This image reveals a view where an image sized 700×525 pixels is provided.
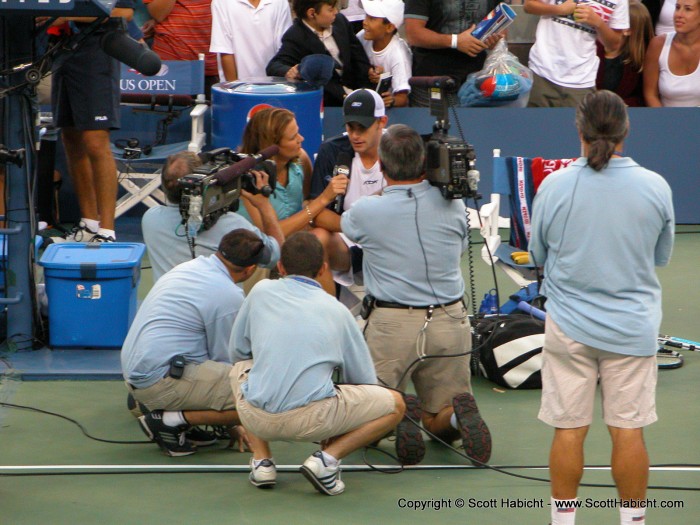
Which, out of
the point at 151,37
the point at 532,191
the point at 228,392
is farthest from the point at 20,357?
the point at 151,37

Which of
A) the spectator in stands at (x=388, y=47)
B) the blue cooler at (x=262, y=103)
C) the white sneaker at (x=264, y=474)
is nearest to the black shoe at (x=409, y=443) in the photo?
the white sneaker at (x=264, y=474)

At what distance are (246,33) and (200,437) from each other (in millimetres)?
4861

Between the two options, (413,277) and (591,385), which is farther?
(413,277)

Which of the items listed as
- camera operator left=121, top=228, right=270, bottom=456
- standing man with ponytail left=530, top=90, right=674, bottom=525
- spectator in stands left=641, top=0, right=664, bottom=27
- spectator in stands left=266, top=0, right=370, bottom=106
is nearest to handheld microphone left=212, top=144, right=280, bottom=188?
camera operator left=121, top=228, right=270, bottom=456

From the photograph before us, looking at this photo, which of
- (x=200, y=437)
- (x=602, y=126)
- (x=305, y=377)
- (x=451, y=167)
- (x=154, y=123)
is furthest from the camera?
(x=154, y=123)

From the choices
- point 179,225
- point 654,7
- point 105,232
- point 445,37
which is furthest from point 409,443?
point 654,7

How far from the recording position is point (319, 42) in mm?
9445

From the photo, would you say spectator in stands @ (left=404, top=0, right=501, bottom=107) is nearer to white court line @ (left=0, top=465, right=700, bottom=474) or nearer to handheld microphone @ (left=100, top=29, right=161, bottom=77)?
handheld microphone @ (left=100, top=29, right=161, bottom=77)

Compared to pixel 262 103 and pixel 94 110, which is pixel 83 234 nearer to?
pixel 94 110

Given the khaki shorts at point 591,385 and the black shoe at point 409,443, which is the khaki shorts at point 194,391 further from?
the khaki shorts at point 591,385

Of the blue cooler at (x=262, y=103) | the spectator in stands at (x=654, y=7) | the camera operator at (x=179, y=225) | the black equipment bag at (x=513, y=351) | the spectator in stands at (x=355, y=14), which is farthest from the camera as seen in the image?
the spectator in stands at (x=654, y=7)

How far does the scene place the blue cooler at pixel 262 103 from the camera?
29.2 ft

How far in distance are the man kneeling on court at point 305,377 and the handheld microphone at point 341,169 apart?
1.78 m

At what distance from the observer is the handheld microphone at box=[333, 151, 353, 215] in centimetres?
677
